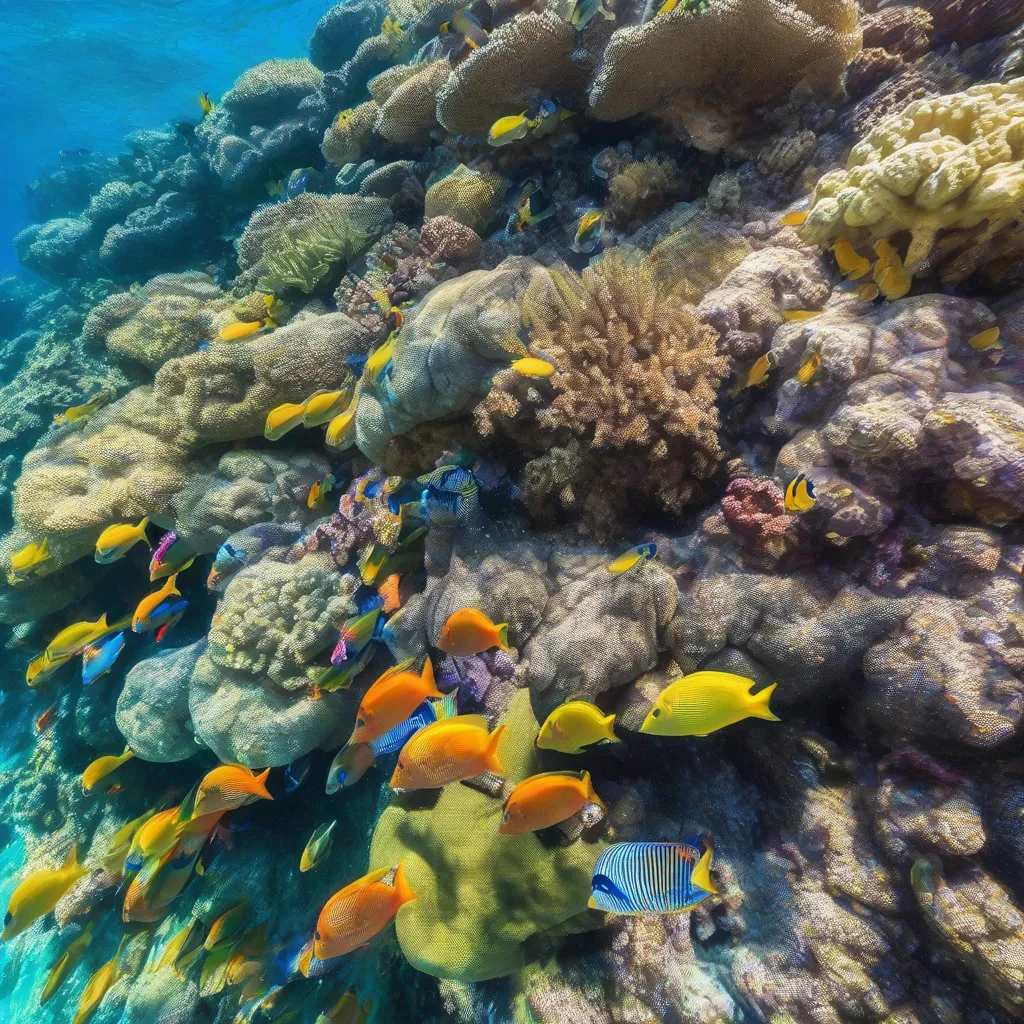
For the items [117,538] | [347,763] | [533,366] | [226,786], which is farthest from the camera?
[117,538]

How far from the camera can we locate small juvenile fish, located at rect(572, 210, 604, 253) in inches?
159

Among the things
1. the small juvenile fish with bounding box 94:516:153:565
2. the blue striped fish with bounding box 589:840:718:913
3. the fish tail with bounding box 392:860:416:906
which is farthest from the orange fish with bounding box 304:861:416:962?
the small juvenile fish with bounding box 94:516:153:565

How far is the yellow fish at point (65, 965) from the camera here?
16.8 feet

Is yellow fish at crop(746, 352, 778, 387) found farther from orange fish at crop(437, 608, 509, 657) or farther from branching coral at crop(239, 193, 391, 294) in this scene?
branching coral at crop(239, 193, 391, 294)

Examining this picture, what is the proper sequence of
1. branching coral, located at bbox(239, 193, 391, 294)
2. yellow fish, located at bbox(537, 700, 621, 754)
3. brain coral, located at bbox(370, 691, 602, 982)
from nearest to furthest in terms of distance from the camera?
yellow fish, located at bbox(537, 700, 621, 754)
brain coral, located at bbox(370, 691, 602, 982)
branching coral, located at bbox(239, 193, 391, 294)

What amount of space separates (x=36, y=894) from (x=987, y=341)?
763cm

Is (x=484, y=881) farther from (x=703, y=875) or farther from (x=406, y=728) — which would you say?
(x=703, y=875)

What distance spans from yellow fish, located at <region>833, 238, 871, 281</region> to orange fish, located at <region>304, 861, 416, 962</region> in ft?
13.6

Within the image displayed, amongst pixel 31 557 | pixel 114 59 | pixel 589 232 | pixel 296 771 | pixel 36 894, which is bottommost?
pixel 36 894

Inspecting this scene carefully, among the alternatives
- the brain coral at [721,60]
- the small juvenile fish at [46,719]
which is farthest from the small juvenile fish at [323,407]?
the small juvenile fish at [46,719]

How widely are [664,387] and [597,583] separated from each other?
1.20 m

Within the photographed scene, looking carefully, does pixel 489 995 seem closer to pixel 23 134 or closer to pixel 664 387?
pixel 664 387

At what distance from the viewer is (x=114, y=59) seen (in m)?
38.1

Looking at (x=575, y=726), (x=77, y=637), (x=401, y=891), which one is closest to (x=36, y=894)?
(x=77, y=637)
